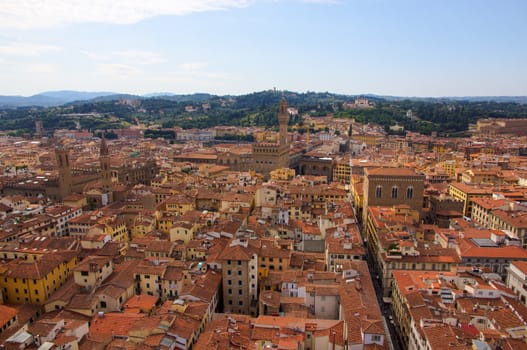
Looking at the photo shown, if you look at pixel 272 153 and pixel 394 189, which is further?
pixel 272 153

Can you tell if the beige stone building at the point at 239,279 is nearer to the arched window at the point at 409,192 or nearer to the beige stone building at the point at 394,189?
the beige stone building at the point at 394,189

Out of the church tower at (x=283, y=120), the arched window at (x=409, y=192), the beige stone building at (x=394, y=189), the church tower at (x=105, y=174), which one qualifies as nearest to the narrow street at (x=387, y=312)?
the beige stone building at (x=394, y=189)

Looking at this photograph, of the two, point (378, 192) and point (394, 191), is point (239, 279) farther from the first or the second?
point (394, 191)

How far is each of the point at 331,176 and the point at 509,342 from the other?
69.3 meters

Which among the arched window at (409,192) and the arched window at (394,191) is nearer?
the arched window at (409,192)

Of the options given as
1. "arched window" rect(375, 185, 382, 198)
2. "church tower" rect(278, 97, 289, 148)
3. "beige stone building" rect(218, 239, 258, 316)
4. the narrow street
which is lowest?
the narrow street

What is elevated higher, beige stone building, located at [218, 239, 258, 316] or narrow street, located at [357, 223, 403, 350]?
beige stone building, located at [218, 239, 258, 316]

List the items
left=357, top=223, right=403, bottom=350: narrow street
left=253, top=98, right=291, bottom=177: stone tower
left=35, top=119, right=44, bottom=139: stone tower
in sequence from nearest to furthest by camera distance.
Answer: left=357, top=223, right=403, bottom=350: narrow street < left=253, top=98, right=291, bottom=177: stone tower < left=35, top=119, right=44, bottom=139: stone tower

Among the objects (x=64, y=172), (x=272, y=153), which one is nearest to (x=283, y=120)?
(x=272, y=153)

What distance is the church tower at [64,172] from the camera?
6028 cm

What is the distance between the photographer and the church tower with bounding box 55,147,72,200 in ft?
198

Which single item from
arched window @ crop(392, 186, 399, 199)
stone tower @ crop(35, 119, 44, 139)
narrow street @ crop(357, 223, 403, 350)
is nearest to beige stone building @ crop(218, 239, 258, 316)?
narrow street @ crop(357, 223, 403, 350)

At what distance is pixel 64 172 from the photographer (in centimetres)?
6166

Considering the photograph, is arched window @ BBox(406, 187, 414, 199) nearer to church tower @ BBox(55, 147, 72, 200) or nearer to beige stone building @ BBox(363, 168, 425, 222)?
beige stone building @ BBox(363, 168, 425, 222)
